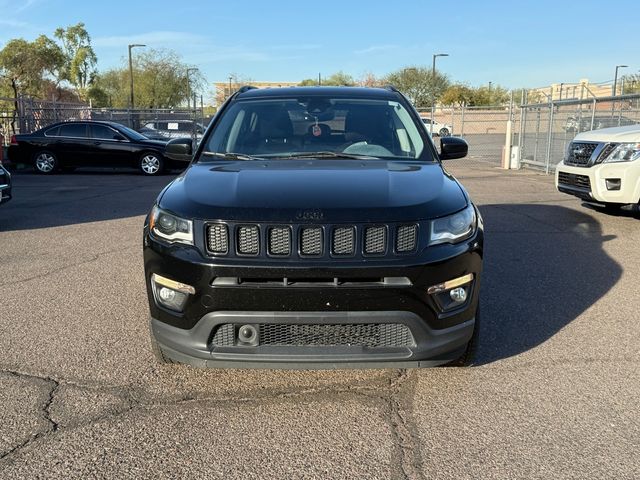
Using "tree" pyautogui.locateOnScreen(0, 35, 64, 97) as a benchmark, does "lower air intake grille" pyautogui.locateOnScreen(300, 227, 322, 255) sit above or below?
below

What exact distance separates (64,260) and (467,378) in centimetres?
464

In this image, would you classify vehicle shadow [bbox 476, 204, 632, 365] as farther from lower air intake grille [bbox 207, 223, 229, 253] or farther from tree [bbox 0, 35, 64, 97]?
tree [bbox 0, 35, 64, 97]

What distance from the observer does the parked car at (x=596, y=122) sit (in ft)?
42.0

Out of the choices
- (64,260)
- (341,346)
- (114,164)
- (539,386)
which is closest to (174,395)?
(341,346)

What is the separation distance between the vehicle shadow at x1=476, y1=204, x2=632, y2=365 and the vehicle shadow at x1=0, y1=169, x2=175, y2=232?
5.81 m

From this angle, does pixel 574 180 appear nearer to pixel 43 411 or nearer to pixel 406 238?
pixel 406 238

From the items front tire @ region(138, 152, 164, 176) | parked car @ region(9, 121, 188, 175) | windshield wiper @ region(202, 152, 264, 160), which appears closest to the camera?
windshield wiper @ region(202, 152, 264, 160)

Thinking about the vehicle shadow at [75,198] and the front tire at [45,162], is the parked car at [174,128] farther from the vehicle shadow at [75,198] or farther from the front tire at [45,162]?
the front tire at [45,162]

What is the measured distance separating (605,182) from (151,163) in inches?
489

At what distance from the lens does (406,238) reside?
3.00m

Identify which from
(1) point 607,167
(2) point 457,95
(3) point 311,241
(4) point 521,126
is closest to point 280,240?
(3) point 311,241

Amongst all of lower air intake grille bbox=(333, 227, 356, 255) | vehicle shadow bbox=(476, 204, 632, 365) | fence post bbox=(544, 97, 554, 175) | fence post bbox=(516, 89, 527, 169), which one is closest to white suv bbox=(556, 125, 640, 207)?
vehicle shadow bbox=(476, 204, 632, 365)

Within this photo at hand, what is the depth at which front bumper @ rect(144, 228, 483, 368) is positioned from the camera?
2922 mm

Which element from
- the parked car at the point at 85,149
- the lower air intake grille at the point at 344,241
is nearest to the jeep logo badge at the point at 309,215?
the lower air intake grille at the point at 344,241
